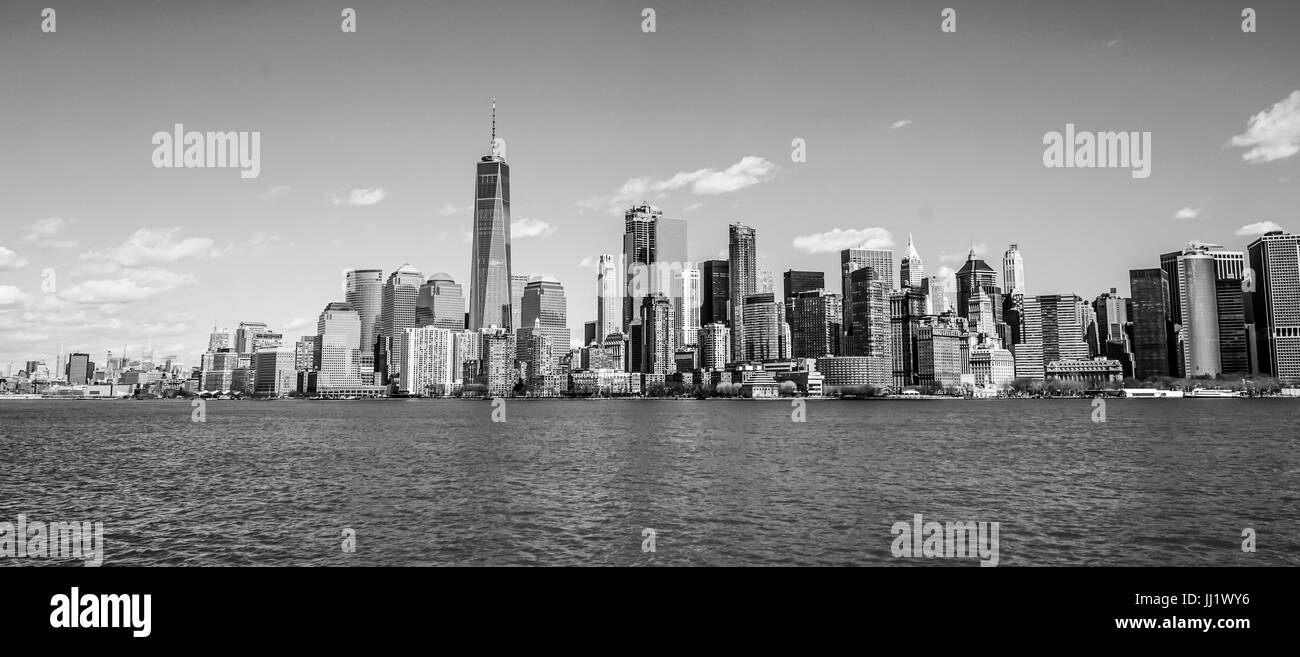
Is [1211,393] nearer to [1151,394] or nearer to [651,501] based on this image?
[1151,394]

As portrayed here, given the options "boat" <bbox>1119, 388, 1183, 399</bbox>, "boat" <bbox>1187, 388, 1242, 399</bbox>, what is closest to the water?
"boat" <bbox>1187, 388, 1242, 399</bbox>

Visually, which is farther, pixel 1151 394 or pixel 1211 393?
pixel 1151 394

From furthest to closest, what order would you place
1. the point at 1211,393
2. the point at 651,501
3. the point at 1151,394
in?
1. the point at 1151,394
2. the point at 1211,393
3. the point at 651,501

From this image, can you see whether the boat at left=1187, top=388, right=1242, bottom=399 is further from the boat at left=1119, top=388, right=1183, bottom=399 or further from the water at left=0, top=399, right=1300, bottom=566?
the water at left=0, top=399, right=1300, bottom=566

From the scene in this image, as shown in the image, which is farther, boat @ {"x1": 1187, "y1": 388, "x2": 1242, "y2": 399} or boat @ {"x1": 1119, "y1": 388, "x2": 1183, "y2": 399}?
boat @ {"x1": 1119, "y1": 388, "x2": 1183, "y2": 399}

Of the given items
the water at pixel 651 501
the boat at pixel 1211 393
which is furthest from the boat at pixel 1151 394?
the water at pixel 651 501

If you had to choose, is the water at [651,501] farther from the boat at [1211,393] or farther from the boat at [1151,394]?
the boat at [1151,394]

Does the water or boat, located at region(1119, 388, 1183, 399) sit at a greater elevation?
the water

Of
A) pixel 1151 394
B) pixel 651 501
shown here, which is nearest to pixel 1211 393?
pixel 1151 394
